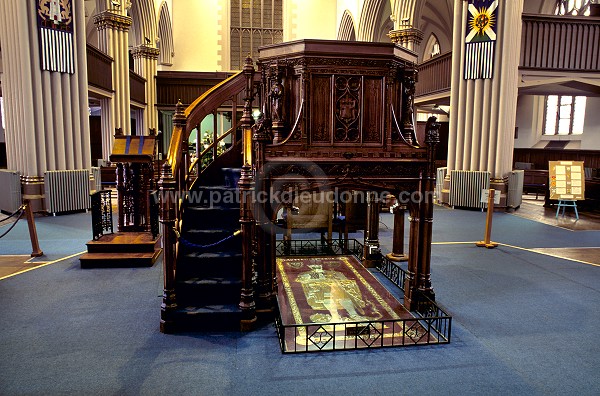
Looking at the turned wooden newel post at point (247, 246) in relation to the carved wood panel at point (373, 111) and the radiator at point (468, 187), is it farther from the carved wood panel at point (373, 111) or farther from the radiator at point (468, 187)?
the radiator at point (468, 187)

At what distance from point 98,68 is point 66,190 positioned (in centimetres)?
415

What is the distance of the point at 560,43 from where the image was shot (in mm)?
11359

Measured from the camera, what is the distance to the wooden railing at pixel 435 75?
501 inches

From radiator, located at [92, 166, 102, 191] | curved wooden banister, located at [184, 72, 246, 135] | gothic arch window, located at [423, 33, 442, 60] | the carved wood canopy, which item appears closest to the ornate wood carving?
the carved wood canopy

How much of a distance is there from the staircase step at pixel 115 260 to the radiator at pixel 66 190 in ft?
15.4

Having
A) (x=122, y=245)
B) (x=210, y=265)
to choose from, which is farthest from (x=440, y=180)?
(x=210, y=265)

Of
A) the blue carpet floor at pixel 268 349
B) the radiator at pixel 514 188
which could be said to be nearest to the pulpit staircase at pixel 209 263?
the blue carpet floor at pixel 268 349

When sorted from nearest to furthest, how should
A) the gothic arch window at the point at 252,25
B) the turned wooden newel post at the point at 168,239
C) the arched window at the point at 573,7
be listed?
the turned wooden newel post at the point at 168,239 < the arched window at the point at 573,7 < the gothic arch window at the point at 252,25

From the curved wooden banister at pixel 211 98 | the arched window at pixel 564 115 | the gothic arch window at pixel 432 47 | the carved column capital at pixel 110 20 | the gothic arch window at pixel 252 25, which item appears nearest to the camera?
the curved wooden banister at pixel 211 98

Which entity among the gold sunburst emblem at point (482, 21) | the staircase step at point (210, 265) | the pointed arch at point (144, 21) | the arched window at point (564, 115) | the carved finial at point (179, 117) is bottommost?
the staircase step at point (210, 265)

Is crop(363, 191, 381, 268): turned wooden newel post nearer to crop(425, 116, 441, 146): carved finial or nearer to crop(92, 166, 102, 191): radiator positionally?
crop(425, 116, 441, 146): carved finial

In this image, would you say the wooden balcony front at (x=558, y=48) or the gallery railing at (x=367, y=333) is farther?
the wooden balcony front at (x=558, y=48)

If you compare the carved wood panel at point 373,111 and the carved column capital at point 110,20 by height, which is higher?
the carved column capital at point 110,20

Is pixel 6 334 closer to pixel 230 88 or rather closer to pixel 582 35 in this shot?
pixel 230 88
